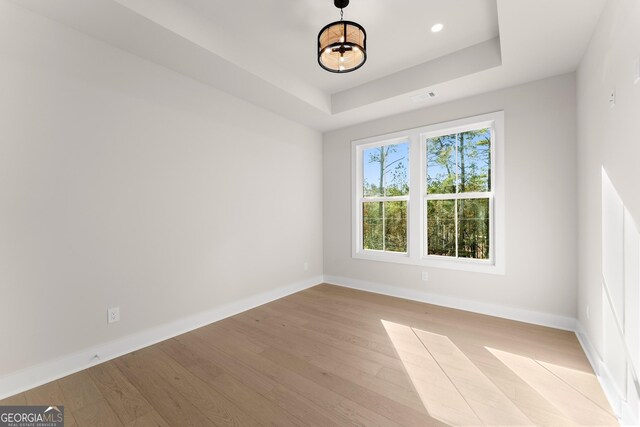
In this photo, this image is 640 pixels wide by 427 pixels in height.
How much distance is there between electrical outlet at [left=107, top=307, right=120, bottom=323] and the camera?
2391 millimetres

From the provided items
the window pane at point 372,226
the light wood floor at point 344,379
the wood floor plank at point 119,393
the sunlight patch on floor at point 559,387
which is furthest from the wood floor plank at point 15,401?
the window pane at point 372,226

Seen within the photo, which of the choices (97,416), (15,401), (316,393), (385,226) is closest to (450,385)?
(316,393)

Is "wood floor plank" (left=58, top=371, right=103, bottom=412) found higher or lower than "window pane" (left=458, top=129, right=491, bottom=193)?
lower

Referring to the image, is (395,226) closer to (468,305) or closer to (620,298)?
(468,305)

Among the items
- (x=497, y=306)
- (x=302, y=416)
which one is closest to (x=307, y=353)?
(x=302, y=416)

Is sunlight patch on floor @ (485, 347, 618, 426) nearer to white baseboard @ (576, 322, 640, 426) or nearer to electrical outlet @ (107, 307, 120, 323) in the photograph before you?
white baseboard @ (576, 322, 640, 426)

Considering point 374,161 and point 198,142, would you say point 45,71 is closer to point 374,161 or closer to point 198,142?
point 198,142

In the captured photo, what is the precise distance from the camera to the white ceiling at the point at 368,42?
210 cm

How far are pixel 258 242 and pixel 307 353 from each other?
5.71 feet

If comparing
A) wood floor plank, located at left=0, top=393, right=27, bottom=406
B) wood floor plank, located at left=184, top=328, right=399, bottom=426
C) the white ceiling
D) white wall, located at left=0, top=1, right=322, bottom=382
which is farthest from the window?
wood floor plank, located at left=0, top=393, right=27, bottom=406

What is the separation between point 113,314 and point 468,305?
385cm

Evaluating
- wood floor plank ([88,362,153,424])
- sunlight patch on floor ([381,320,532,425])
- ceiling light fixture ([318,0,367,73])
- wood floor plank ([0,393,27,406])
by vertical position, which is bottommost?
wood floor plank ([0,393,27,406])

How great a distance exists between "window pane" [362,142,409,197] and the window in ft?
0.05

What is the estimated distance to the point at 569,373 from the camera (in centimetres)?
211
